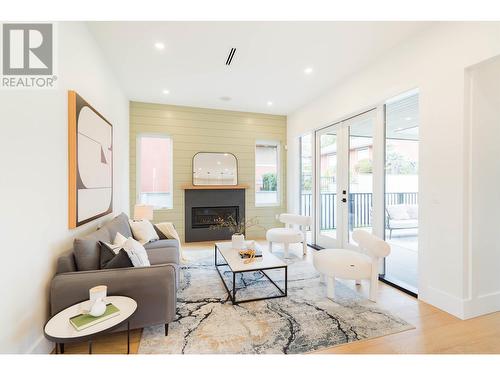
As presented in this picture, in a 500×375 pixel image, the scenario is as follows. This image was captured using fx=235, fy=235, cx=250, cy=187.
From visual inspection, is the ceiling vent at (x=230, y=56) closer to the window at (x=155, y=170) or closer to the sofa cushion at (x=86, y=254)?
the window at (x=155, y=170)

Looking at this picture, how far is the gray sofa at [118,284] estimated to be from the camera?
5.49 feet

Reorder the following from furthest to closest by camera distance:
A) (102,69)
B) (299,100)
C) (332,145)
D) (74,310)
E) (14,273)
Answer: (299,100), (332,145), (102,69), (74,310), (14,273)

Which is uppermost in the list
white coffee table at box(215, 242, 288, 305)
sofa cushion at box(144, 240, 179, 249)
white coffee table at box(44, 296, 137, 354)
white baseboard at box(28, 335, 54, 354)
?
sofa cushion at box(144, 240, 179, 249)

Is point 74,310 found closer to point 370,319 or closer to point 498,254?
point 370,319

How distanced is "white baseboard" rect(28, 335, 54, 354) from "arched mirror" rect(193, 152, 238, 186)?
356cm

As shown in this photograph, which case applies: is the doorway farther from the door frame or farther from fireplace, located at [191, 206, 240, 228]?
fireplace, located at [191, 206, 240, 228]

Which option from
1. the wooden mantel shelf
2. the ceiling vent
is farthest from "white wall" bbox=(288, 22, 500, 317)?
the wooden mantel shelf

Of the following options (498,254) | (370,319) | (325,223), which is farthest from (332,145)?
(370,319)

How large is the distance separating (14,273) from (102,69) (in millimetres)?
2630

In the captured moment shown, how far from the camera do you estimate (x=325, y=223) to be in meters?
4.53

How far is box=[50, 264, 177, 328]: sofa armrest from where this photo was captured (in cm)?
167

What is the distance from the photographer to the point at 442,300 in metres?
2.31

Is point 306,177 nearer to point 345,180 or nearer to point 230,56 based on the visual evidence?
point 345,180

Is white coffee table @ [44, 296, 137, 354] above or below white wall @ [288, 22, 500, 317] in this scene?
below
